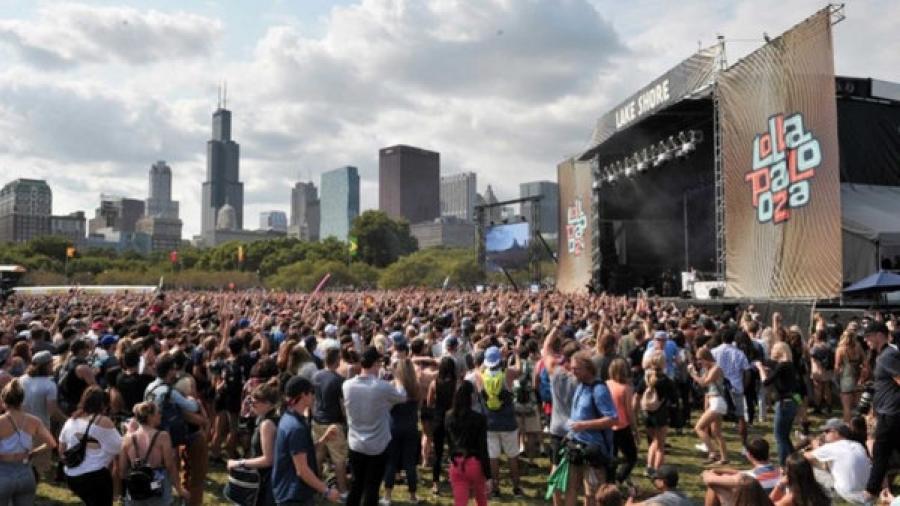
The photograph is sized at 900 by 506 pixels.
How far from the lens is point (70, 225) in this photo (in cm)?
19475

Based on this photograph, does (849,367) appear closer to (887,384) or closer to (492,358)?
(887,384)

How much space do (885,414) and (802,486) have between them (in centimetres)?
262

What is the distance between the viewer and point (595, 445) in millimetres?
5789

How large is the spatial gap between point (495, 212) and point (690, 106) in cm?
2326

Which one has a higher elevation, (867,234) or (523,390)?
(867,234)

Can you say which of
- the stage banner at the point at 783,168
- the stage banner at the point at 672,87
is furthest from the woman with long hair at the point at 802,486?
the stage banner at the point at 672,87

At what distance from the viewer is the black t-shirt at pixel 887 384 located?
241 inches

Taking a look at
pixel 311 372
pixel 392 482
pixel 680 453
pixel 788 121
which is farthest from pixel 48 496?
pixel 788 121

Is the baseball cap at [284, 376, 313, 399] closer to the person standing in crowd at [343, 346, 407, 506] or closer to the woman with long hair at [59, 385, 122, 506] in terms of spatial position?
the person standing in crowd at [343, 346, 407, 506]

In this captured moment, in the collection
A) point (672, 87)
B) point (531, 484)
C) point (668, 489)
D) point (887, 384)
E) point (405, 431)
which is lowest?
point (531, 484)

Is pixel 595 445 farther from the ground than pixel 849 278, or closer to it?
closer to it

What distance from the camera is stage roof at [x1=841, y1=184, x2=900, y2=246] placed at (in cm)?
1989

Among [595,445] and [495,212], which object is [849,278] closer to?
[595,445]

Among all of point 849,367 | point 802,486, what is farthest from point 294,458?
point 849,367
